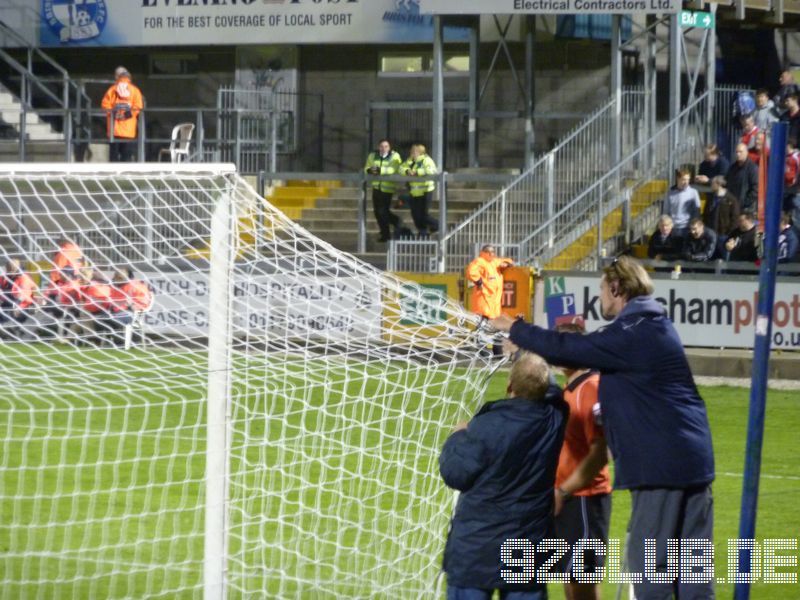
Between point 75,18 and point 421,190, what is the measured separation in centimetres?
1031

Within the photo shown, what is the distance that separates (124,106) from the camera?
27656 millimetres

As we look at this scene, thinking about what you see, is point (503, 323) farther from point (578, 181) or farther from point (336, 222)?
point (336, 222)

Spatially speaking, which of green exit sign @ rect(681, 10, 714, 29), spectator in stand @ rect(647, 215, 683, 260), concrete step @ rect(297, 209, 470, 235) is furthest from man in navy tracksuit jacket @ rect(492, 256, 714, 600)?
concrete step @ rect(297, 209, 470, 235)

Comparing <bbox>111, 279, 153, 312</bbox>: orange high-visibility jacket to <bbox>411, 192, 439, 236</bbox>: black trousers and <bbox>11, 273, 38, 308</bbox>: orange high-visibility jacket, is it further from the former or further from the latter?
<bbox>411, 192, 439, 236</bbox>: black trousers

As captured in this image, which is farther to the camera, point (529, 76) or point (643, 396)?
point (529, 76)

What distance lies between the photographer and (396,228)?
84.1 ft

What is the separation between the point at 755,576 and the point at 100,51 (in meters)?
25.6

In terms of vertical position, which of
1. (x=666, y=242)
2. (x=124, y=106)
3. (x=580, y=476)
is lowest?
(x=580, y=476)

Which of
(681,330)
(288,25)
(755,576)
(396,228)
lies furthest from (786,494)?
(288,25)

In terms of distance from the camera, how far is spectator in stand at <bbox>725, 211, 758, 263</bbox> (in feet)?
70.5

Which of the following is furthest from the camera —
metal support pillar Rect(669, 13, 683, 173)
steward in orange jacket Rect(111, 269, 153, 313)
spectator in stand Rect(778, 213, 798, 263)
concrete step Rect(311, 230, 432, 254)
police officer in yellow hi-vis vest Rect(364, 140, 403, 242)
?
concrete step Rect(311, 230, 432, 254)

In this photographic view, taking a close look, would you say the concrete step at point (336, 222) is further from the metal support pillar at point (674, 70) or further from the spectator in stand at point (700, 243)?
the spectator in stand at point (700, 243)

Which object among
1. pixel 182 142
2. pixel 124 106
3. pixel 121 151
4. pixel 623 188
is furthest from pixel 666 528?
pixel 121 151

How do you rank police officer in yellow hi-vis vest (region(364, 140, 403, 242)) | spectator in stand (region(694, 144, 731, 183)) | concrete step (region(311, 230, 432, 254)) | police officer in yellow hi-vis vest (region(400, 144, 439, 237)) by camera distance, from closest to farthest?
spectator in stand (region(694, 144, 731, 183)) → police officer in yellow hi-vis vest (region(400, 144, 439, 237)) → police officer in yellow hi-vis vest (region(364, 140, 403, 242)) → concrete step (region(311, 230, 432, 254))
